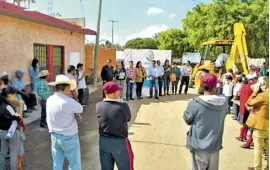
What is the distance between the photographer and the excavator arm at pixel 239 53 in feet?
44.5

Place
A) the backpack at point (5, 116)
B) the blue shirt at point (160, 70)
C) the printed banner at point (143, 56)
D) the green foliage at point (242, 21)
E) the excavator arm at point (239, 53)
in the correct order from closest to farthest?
the backpack at point (5, 116)
the blue shirt at point (160, 70)
the excavator arm at point (239, 53)
the printed banner at point (143, 56)
the green foliage at point (242, 21)

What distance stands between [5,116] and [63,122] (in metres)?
1.04

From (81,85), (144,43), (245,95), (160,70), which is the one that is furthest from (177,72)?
(144,43)

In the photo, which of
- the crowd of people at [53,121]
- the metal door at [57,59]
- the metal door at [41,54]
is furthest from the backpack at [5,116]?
the metal door at [57,59]

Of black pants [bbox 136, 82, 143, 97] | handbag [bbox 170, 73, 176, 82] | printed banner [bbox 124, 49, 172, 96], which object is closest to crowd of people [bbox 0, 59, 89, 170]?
black pants [bbox 136, 82, 143, 97]

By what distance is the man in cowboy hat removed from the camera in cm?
414

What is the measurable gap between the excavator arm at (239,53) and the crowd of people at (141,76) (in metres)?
1.95

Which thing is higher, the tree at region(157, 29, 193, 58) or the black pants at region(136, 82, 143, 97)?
the tree at region(157, 29, 193, 58)

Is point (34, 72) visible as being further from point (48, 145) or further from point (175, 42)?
point (175, 42)

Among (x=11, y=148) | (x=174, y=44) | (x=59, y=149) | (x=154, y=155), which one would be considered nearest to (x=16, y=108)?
(x=11, y=148)

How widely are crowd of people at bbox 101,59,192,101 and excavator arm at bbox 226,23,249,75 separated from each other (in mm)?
1953

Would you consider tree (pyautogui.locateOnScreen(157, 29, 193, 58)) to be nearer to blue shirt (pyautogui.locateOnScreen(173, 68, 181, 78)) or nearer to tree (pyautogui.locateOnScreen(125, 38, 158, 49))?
tree (pyautogui.locateOnScreen(125, 38, 158, 49))

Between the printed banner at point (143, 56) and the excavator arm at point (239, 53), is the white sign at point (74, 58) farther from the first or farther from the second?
the excavator arm at point (239, 53)

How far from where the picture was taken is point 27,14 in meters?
9.87
